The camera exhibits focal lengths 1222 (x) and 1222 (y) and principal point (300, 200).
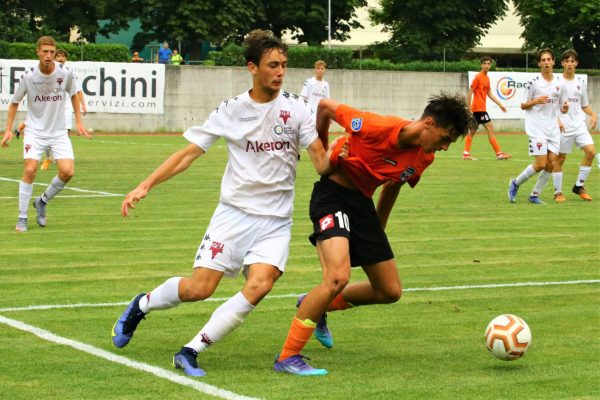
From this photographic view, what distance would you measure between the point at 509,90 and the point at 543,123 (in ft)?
83.4

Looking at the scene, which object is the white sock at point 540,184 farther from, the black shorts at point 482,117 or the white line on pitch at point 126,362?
the white line on pitch at point 126,362

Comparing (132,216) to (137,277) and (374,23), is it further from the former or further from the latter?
(374,23)

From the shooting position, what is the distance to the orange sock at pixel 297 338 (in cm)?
717

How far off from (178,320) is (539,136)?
10.7 m

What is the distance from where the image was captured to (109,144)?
32.1 metres

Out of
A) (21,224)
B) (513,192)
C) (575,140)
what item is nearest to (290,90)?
(575,140)

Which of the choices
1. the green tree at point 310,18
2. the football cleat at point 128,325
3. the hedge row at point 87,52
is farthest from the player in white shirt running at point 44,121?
the green tree at point 310,18

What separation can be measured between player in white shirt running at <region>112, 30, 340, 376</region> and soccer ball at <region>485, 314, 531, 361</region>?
54.1 inches

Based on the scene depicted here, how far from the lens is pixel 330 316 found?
9.08 metres

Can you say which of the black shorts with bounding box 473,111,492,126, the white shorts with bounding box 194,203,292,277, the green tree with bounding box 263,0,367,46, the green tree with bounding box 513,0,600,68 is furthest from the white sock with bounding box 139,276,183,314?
the green tree with bounding box 513,0,600,68

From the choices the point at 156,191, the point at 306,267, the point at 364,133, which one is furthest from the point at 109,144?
the point at 364,133

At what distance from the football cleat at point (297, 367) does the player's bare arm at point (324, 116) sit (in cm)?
142

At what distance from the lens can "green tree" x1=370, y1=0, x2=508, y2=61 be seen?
197 ft

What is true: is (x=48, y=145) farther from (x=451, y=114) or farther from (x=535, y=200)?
(x=451, y=114)
